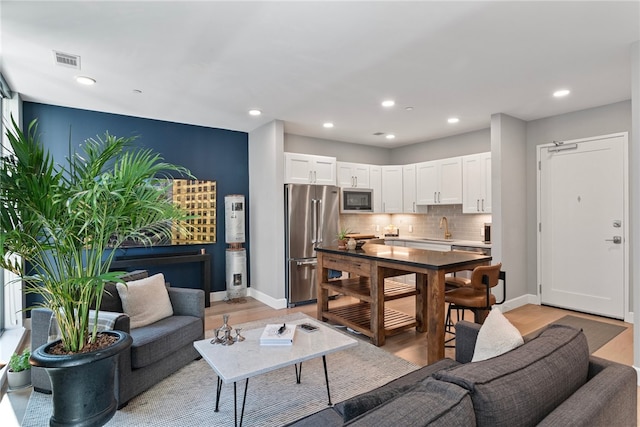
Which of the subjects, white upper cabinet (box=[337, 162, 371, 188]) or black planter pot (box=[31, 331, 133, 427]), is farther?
white upper cabinet (box=[337, 162, 371, 188])

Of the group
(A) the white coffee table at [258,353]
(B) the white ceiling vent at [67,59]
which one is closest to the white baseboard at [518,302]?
(A) the white coffee table at [258,353]

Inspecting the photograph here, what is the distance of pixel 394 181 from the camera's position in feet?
20.7

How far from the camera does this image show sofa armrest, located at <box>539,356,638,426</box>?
3.40 ft

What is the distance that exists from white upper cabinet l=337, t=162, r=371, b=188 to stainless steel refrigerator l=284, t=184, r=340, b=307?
601 millimetres

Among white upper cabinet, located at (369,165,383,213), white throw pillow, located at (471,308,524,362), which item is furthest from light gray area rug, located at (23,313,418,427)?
white upper cabinet, located at (369,165,383,213)

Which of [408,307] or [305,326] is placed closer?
[305,326]

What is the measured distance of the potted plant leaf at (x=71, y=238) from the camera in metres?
1.61

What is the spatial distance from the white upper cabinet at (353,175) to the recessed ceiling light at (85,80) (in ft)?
11.6

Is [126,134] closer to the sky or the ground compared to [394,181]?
closer to the sky

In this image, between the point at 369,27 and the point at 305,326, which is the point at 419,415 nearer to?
the point at 305,326

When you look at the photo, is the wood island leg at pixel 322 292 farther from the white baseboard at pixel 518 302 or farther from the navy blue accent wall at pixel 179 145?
the white baseboard at pixel 518 302

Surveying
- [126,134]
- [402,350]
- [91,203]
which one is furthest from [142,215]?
[126,134]

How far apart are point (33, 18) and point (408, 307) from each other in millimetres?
4852

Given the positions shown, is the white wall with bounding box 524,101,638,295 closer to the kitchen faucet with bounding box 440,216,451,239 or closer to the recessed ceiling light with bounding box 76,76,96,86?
the kitchen faucet with bounding box 440,216,451,239
